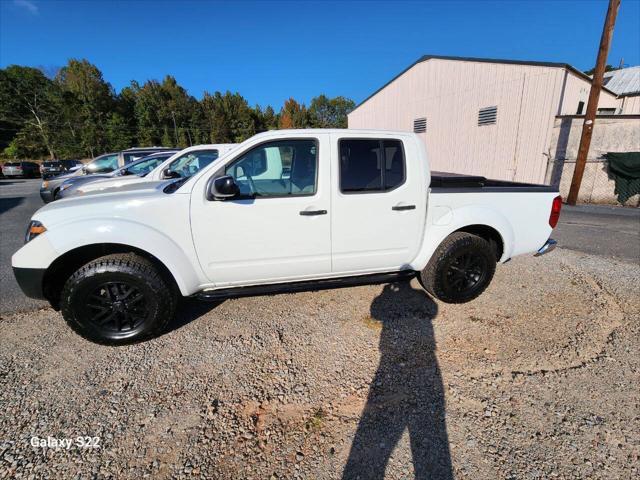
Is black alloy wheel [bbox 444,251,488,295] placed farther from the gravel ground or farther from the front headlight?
the front headlight

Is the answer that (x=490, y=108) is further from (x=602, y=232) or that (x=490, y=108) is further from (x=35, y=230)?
(x=35, y=230)

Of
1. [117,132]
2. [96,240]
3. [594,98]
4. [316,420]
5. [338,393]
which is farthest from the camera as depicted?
[117,132]

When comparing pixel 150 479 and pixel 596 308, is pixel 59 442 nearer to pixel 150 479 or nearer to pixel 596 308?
pixel 150 479

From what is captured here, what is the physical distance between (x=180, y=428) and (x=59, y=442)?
2.33 feet

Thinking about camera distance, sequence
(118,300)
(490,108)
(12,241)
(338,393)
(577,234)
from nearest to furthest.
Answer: (338,393)
(118,300)
(12,241)
(577,234)
(490,108)

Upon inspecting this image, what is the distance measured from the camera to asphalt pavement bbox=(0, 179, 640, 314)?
4.05 m

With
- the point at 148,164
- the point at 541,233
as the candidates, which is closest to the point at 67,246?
the point at 541,233

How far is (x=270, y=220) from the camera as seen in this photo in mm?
2834

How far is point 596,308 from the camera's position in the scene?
3.53 m

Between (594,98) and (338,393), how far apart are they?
12834 millimetres

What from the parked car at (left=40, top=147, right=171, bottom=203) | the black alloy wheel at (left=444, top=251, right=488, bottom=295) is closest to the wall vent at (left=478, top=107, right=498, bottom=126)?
the black alloy wheel at (left=444, top=251, right=488, bottom=295)

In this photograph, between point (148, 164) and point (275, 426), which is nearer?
point (275, 426)

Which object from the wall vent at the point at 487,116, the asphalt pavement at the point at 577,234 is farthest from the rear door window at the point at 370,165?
the wall vent at the point at 487,116

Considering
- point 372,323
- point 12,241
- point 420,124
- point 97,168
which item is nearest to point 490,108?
point 420,124
